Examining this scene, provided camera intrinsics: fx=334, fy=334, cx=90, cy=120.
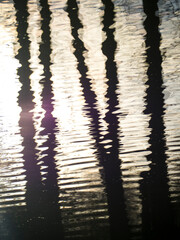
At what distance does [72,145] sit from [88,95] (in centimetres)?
67

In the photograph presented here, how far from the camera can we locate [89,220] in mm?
1854

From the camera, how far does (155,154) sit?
8.91ft

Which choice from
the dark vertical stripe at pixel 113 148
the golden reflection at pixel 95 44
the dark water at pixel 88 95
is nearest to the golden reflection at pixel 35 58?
the dark water at pixel 88 95

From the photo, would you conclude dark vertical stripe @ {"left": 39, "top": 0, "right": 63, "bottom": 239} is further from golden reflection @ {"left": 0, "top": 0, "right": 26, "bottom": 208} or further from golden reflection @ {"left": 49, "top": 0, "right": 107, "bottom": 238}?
golden reflection @ {"left": 0, "top": 0, "right": 26, "bottom": 208}

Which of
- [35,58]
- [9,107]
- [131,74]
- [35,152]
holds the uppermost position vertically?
[35,58]

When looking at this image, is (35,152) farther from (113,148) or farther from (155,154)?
(155,154)

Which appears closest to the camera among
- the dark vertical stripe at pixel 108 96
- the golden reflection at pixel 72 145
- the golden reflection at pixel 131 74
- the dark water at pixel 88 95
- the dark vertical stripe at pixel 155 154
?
the dark vertical stripe at pixel 155 154

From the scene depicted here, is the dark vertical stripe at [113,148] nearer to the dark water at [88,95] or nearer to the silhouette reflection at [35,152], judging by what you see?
the dark water at [88,95]

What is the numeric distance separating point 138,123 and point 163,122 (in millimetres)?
231

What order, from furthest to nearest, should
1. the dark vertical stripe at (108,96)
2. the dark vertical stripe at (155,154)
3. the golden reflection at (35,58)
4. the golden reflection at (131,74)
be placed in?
the golden reflection at (35,58) < the golden reflection at (131,74) < the dark vertical stripe at (108,96) < the dark vertical stripe at (155,154)

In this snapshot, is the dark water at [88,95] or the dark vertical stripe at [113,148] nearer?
the dark vertical stripe at [113,148]

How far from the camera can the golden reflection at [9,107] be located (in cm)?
264

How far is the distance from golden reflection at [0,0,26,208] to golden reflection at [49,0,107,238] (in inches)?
13.9

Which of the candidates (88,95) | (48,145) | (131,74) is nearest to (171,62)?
(131,74)
